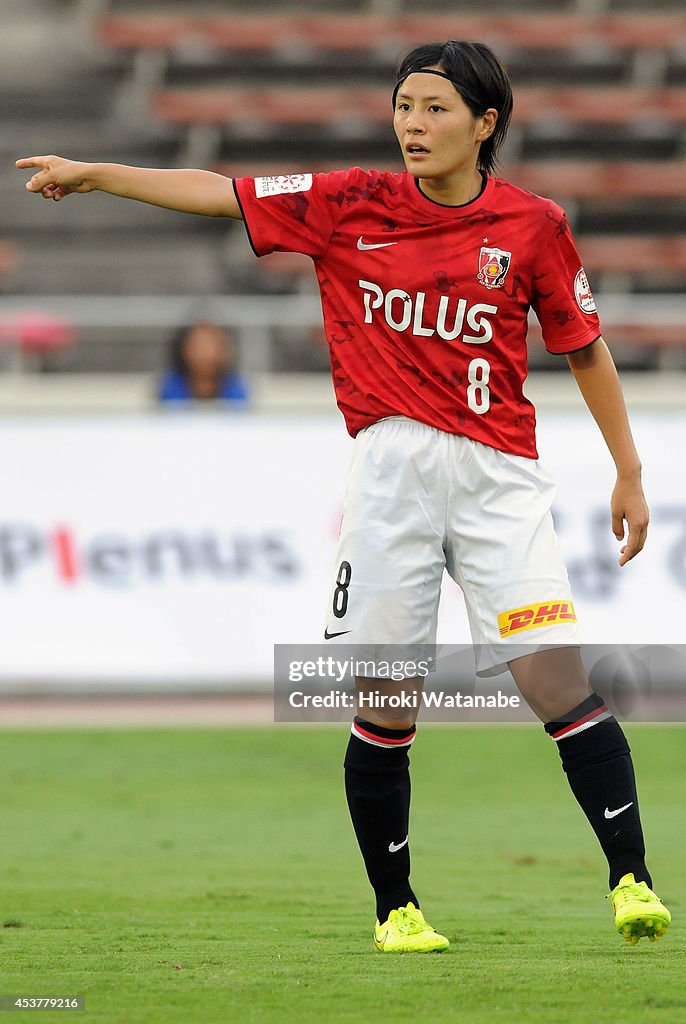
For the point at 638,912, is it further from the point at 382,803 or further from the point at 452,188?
the point at 452,188

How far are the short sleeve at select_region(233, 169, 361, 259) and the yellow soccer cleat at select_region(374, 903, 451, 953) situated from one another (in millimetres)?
1604

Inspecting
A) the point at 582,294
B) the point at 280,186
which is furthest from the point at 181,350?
the point at 582,294

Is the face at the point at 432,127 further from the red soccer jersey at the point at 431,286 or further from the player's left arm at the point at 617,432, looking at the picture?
the player's left arm at the point at 617,432

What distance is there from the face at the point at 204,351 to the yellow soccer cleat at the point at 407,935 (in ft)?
18.8

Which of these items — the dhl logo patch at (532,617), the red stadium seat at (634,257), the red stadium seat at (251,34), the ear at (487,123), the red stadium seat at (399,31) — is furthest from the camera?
the red stadium seat at (251,34)

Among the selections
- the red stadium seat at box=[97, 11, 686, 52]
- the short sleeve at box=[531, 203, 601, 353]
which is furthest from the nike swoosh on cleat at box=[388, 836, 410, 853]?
the red stadium seat at box=[97, 11, 686, 52]

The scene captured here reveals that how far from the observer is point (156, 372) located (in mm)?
11875

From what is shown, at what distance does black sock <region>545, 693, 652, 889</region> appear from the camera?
350 centimetres

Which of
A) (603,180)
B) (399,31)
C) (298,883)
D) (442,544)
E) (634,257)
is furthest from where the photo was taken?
(399,31)

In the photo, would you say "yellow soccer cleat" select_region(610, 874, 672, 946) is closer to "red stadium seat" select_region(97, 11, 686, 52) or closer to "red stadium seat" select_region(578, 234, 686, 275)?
"red stadium seat" select_region(578, 234, 686, 275)

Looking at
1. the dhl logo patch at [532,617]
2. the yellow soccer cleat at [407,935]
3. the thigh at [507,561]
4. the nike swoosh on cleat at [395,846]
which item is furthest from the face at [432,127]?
the yellow soccer cleat at [407,935]

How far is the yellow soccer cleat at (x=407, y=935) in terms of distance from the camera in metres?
3.59

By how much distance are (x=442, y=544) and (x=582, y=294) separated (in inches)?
27.5

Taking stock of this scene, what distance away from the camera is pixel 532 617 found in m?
3.48
